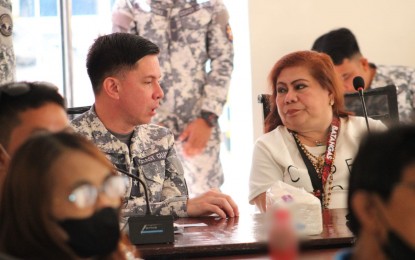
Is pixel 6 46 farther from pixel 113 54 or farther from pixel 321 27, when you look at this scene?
pixel 321 27

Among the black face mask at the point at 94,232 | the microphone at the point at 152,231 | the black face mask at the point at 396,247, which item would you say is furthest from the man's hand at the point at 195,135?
the black face mask at the point at 396,247

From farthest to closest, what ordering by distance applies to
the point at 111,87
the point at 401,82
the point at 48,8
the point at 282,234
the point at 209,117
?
the point at 48,8 → the point at 401,82 → the point at 209,117 → the point at 111,87 → the point at 282,234

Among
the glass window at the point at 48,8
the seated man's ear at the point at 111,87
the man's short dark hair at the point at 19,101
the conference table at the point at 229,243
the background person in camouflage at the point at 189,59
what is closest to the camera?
the man's short dark hair at the point at 19,101

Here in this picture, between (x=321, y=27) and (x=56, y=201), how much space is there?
4.00 meters

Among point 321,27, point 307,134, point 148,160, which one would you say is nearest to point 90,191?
point 148,160

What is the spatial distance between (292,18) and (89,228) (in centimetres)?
393

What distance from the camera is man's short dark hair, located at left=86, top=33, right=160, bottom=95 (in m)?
2.91

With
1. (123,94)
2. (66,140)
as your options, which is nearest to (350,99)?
(123,94)

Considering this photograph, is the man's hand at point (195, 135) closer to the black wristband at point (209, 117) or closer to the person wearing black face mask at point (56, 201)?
the black wristband at point (209, 117)

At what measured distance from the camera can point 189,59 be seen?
13.8 feet

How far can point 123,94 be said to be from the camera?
2.90 m

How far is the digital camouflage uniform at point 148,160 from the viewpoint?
2635mm

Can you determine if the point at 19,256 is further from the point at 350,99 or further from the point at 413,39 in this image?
the point at 413,39

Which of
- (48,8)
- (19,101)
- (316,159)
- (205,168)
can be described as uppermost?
(48,8)
